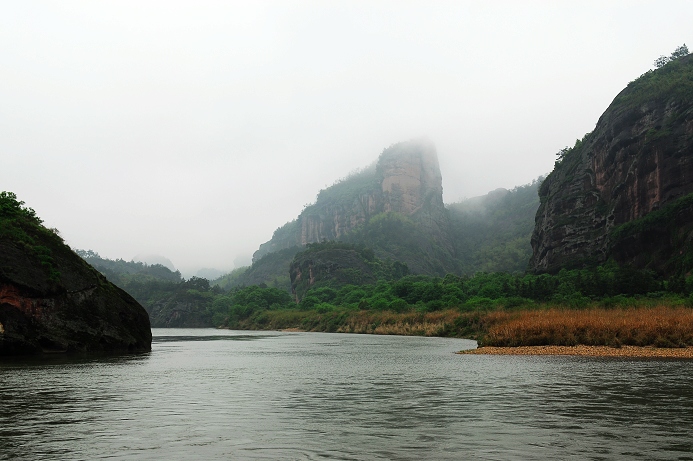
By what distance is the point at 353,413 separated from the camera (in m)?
18.3

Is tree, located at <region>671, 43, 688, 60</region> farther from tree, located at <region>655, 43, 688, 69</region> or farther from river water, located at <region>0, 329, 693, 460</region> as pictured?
river water, located at <region>0, 329, 693, 460</region>

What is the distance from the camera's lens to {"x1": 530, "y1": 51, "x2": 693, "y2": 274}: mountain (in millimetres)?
102688

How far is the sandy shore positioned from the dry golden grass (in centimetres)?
→ 112

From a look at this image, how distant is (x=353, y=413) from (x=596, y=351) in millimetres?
30916

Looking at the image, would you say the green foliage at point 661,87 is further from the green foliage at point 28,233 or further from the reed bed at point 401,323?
the green foliage at point 28,233

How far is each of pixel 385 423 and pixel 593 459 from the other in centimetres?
622

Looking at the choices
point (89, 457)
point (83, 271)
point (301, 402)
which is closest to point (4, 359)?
point (83, 271)

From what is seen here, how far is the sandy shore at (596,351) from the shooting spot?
3928 cm

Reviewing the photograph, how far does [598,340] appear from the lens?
4525cm

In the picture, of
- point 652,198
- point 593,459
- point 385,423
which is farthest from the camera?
point 652,198

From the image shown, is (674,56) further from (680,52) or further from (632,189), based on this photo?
(632,189)

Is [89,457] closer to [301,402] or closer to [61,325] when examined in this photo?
[301,402]

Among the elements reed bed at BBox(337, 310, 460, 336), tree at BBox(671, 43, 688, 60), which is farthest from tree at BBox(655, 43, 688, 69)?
reed bed at BBox(337, 310, 460, 336)

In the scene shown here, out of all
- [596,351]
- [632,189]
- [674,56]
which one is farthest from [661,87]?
[596,351]
